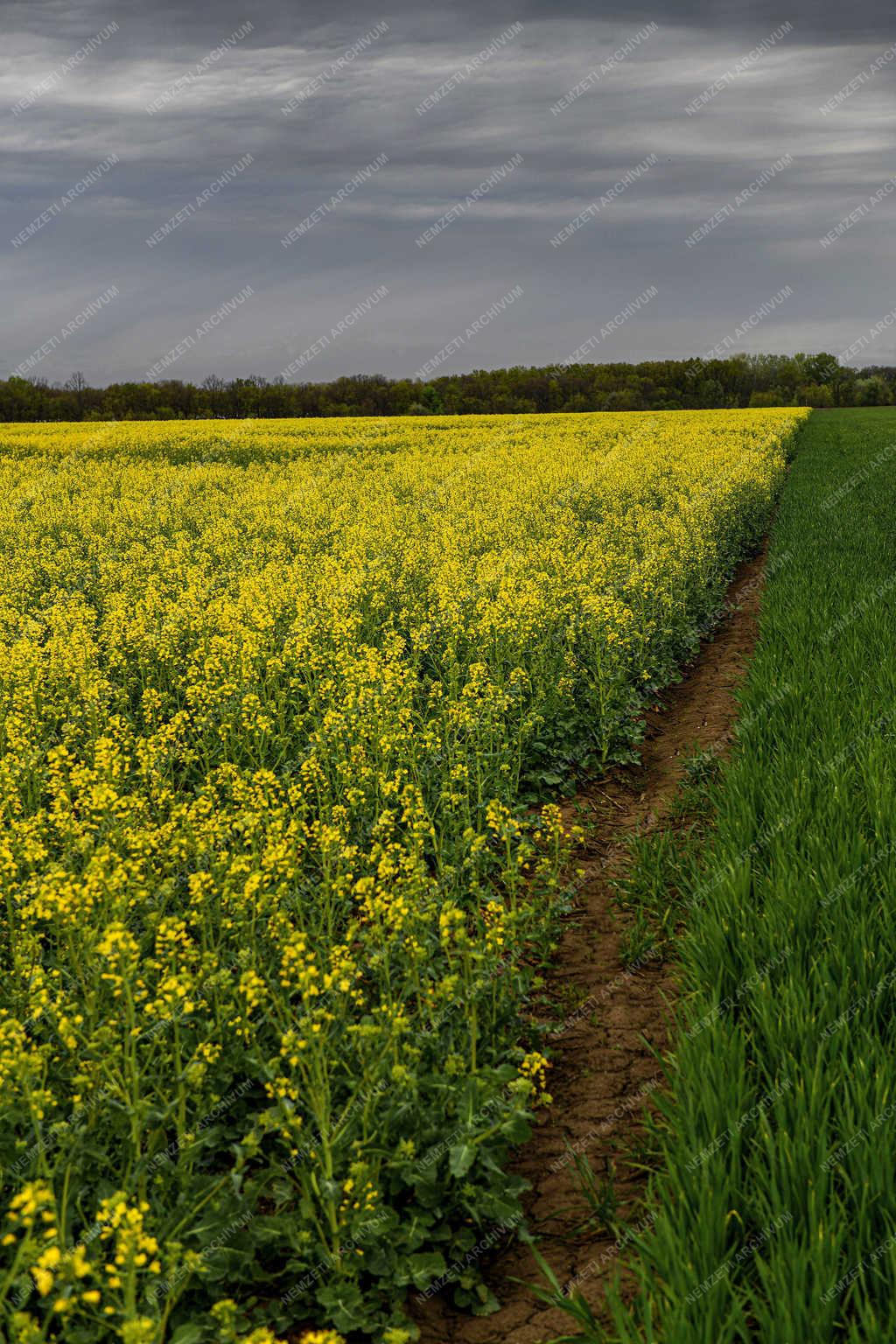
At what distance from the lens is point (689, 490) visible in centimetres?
2014

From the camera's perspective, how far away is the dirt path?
129 inches

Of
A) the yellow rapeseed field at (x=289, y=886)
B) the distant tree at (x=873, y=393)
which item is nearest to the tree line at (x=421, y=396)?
the distant tree at (x=873, y=393)

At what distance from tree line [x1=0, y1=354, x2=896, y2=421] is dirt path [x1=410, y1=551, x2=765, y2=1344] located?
215 feet

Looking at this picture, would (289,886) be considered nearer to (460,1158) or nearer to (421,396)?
(460,1158)

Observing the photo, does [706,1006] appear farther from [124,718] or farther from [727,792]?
[124,718]

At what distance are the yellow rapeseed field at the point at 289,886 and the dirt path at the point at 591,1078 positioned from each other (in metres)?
0.15

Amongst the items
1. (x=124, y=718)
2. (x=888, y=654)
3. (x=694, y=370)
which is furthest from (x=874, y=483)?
(x=694, y=370)

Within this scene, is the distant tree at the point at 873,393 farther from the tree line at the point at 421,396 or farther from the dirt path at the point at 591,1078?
the dirt path at the point at 591,1078

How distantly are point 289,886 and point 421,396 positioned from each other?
74573 mm

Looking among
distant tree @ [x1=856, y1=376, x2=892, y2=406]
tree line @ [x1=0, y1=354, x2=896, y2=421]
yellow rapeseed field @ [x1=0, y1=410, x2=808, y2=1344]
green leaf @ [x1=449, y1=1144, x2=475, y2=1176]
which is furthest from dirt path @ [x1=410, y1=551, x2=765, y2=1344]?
distant tree @ [x1=856, y1=376, x2=892, y2=406]

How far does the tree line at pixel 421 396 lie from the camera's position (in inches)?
2702

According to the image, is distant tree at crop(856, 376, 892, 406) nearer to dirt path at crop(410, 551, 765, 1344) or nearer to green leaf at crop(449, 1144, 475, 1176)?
dirt path at crop(410, 551, 765, 1344)

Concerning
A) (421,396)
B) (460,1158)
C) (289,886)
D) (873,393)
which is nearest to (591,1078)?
(460,1158)

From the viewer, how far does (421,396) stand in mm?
75750
